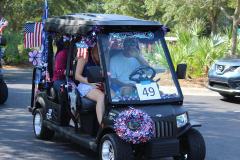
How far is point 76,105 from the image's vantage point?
505cm

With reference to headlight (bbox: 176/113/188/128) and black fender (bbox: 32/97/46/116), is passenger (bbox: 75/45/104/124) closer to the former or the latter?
headlight (bbox: 176/113/188/128)

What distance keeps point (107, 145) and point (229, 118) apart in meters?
4.63

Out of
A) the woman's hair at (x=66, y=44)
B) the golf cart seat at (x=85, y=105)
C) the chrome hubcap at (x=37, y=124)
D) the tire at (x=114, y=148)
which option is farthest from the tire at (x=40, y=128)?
the tire at (x=114, y=148)

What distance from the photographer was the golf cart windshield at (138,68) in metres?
4.66

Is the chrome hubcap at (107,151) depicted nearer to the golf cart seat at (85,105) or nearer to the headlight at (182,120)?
the golf cart seat at (85,105)

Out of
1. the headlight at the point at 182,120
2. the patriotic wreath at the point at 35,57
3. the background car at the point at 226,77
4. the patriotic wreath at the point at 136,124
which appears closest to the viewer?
the patriotic wreath at the point at 136,124

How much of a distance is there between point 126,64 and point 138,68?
0.17m

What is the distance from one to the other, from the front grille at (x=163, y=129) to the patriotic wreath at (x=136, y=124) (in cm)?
11

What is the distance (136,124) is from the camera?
4246 millimetres

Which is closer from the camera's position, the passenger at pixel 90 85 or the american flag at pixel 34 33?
the passenger at pixel 90 85

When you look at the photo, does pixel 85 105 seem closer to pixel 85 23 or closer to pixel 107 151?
pixel 107 151

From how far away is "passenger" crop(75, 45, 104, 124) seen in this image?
4761mm

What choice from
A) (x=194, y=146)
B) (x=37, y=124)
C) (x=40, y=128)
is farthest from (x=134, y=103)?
(x=37, y=124)

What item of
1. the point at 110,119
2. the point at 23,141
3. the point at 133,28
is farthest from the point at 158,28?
the point at 23,141
